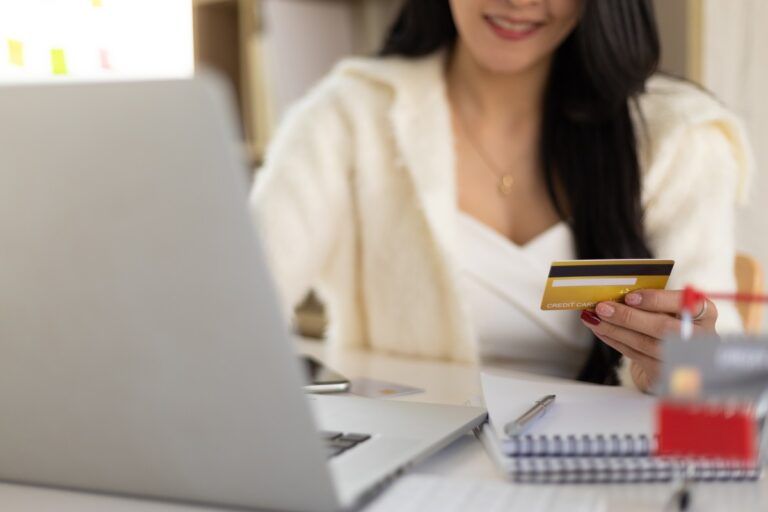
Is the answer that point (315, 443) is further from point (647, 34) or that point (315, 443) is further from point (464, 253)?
point (647, 34)

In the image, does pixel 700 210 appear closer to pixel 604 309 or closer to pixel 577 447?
pixel 604 309

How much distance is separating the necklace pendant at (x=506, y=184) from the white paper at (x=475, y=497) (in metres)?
0.82

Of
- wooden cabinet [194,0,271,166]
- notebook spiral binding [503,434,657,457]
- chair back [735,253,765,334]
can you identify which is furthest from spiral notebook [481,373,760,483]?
wooden cabinet [194,0,271,166]

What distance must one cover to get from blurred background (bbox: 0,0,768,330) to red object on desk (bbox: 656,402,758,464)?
310mm

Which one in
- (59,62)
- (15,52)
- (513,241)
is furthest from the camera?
(513,241)

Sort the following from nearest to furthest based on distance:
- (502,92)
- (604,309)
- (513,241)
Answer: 1. (604,309)
2. (513,241)
3. (502,92)

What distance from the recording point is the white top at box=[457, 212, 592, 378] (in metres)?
1.24

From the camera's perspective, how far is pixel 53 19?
3.12ft

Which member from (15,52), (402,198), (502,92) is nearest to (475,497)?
(15,52)

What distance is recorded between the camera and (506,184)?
1.36m

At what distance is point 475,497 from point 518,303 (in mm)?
717

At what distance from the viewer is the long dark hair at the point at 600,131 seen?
4.07 ft

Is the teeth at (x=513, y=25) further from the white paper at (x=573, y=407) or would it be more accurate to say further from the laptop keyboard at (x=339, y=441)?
the laptop keyboard at (x=339, y=441)

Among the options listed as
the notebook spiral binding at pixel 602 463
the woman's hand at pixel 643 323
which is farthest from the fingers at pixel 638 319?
the notebook spiral binding at pixel 602 463
